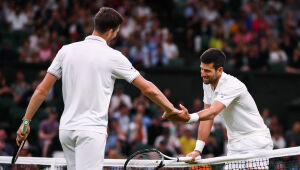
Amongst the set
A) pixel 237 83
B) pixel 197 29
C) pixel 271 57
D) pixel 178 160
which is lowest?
pixel 178 160

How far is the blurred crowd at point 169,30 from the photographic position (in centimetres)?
1538

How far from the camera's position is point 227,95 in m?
6.21

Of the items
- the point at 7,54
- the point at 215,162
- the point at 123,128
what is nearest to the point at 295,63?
the point at 123,128

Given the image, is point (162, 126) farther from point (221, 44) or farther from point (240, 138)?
point (240, 138)

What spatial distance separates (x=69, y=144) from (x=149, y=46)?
1115cm

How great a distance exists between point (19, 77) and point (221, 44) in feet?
21.7

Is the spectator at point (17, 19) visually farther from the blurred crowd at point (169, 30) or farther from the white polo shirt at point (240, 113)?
the white polo shirt at point (240, 113)

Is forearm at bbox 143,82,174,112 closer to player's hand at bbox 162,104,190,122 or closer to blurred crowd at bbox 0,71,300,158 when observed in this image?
player's hand at bbox 162,104,190,122

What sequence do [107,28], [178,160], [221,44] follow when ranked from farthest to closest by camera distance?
[221,44], [178,160], [107,28]

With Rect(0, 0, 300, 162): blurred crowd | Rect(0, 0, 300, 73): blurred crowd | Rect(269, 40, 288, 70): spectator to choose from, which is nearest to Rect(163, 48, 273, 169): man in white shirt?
Rect(0, 0, 300, 162): blurred crowd

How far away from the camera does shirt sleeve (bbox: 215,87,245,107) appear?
6.17 meters

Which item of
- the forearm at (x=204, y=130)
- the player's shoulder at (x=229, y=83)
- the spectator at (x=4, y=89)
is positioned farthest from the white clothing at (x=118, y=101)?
the player's shoulder at (x=229, y=83)

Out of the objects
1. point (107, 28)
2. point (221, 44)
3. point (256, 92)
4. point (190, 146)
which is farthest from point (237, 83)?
point (221, 44)

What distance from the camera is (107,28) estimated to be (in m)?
5.17
